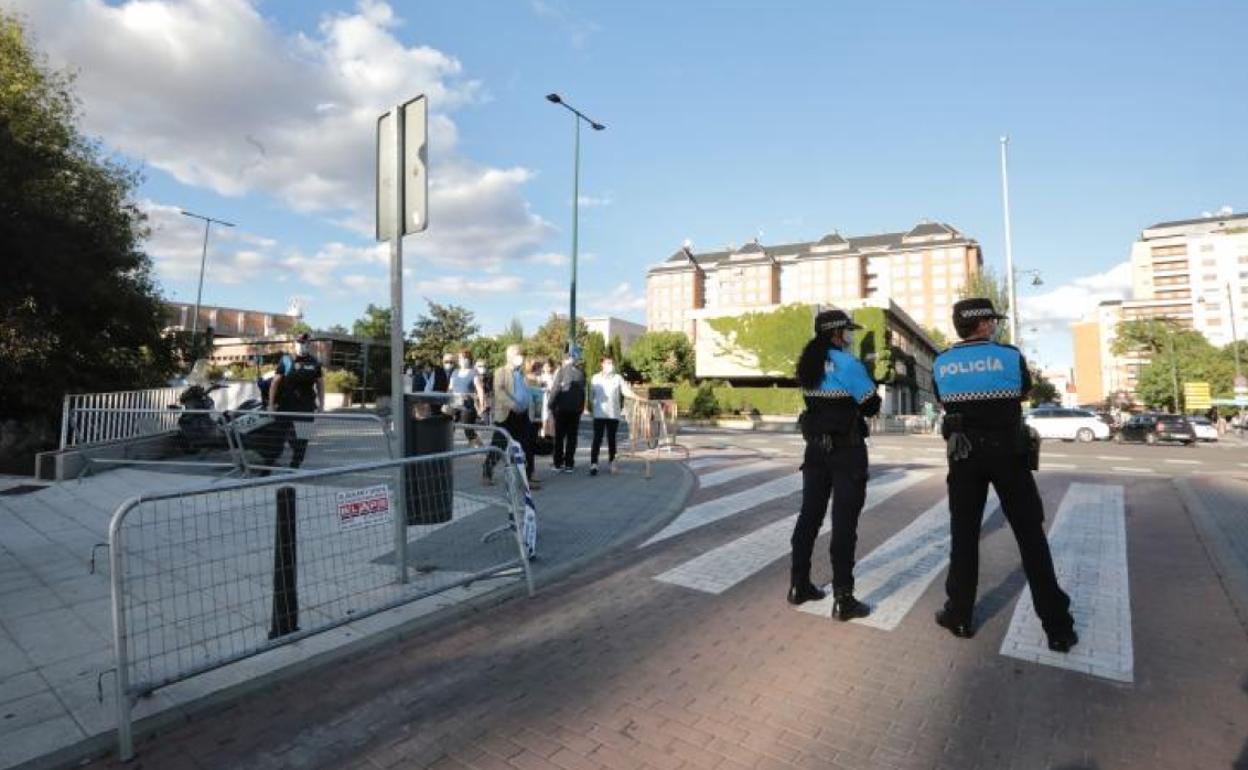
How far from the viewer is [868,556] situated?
552 centimetres

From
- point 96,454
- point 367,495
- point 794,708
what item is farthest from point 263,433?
point 794,708

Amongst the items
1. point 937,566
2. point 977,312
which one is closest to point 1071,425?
point 937,566

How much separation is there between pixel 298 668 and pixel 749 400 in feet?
134

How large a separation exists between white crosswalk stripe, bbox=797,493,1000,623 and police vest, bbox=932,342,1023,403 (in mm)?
1175

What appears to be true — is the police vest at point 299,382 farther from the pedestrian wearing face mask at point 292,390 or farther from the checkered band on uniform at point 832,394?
the checkered band on uniform at point 832,394

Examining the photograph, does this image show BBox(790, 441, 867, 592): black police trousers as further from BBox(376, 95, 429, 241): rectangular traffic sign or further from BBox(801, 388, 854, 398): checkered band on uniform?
BBox(376, 95, 429, 241): rectangular traffic sign

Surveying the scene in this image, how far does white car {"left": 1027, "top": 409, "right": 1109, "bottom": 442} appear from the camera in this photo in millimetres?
27578

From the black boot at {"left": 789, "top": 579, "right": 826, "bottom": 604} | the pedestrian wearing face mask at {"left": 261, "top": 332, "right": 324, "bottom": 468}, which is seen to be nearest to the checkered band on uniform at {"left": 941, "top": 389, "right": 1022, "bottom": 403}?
the black boot at {"left": 789, "top": 579, "right": 826, "bottom": 604}

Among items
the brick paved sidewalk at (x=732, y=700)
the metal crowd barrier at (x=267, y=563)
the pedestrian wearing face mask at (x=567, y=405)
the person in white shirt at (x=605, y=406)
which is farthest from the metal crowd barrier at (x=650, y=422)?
the brick paved sidewalk at (x=732, y=700)

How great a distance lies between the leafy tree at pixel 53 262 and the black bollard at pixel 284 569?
13260mm

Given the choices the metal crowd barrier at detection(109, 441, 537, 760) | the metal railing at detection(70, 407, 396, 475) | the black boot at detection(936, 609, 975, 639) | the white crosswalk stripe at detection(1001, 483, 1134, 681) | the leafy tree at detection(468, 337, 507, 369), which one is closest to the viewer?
the metal crowd barrier at detection(109, 441, 537, 760)

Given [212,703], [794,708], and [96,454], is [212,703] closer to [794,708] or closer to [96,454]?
[794,708]

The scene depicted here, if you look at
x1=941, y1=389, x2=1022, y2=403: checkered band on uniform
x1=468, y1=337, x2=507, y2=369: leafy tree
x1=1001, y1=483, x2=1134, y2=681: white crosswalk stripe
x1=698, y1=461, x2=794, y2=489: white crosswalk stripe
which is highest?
x1=468, y1=337, x2=507, y2=369: leafy tree

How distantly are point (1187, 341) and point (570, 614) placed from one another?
93608mm
